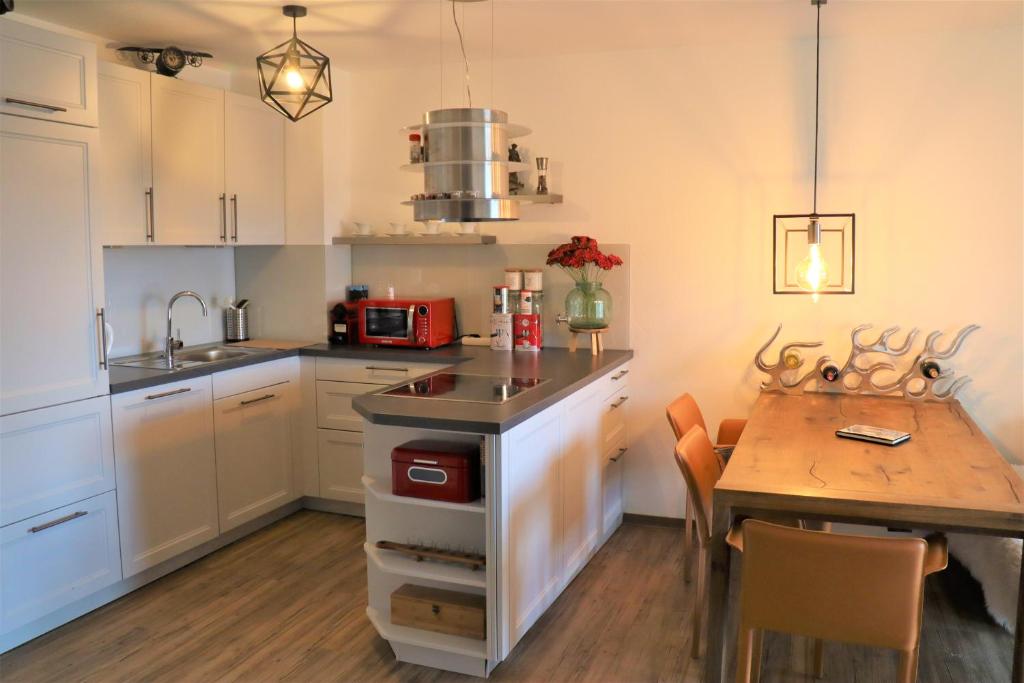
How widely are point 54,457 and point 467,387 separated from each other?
149 centimetres

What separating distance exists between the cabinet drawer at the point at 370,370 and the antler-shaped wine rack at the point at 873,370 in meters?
1.58

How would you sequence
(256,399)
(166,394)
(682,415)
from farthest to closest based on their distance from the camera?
1. (256,399)
2. (166,394)
3. (682,415)

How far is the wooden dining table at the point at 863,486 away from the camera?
93.4 inches

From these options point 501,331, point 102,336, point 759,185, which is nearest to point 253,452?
point 102,336

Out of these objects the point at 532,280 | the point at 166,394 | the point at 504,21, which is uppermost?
the point at 504,21

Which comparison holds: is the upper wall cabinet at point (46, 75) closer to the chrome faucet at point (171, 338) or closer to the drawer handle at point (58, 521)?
the chrome faucet at point (171, 338)

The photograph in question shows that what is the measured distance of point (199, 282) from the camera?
457cm

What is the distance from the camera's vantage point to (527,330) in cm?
429

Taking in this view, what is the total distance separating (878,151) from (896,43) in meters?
0.46

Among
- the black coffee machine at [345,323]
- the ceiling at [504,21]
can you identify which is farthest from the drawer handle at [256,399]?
the ceiling at [504,21]

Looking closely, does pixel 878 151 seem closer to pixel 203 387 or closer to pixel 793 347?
pixel 793 347

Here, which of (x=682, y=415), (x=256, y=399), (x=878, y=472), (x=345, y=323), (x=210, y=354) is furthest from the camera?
(x=345, y=323)

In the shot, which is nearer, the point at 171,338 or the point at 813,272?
the point at 813,272

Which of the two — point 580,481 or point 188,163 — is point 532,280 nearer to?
point 580,481
